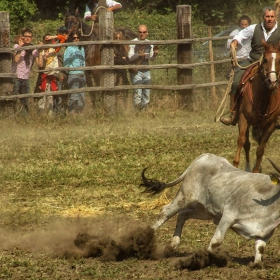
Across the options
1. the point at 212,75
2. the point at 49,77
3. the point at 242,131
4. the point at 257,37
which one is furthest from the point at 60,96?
the point at 242,131

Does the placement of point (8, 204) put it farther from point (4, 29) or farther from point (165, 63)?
point (165, 63)

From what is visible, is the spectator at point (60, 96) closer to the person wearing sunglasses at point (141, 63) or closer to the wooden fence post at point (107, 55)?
the wooden fence post at point (107, 55)

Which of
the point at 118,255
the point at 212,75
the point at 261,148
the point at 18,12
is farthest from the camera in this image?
the point at 18,12

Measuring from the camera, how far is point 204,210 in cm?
795

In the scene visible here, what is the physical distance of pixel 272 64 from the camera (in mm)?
11891

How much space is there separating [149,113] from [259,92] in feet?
19.1

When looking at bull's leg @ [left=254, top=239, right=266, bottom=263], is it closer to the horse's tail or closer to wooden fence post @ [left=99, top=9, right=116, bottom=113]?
the horse's tail

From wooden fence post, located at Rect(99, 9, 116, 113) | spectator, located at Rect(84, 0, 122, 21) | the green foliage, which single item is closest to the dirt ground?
wooden fence post, located at Rect(99, 9, 116, 113)

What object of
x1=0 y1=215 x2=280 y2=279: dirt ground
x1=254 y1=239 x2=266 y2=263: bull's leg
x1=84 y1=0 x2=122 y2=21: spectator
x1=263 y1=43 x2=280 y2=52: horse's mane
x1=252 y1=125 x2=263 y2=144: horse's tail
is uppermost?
x1=84 y1=0 x2=122 y2=21: spectator

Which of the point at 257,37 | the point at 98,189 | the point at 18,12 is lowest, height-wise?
the point at 98,189

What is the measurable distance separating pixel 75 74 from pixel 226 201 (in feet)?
34.7

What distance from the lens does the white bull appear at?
707 centimetres

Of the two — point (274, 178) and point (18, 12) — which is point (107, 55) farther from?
point (274, 178)

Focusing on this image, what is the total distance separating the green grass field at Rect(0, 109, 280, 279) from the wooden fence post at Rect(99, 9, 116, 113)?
0.53 m
